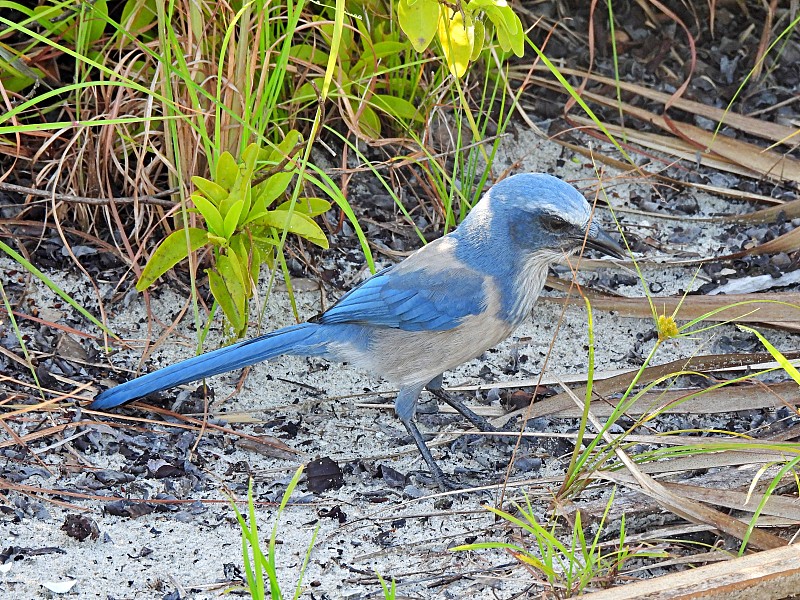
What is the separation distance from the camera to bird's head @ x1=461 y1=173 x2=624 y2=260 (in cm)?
324

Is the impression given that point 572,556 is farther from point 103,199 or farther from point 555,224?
point 103,199

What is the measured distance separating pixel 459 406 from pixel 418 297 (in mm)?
481

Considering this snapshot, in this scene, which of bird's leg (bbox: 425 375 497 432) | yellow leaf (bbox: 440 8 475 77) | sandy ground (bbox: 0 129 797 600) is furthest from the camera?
bird's leg (bbox: 425 375 497 432)

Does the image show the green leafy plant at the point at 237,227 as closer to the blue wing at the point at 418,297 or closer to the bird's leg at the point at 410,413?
the blue wing at the point at 418,297

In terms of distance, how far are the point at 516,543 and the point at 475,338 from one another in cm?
73

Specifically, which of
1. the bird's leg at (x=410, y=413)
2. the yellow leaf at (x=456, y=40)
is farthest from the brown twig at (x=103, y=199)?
the yellow leaf at (x=456, y=40)

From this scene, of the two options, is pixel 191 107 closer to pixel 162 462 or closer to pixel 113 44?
pixel 113 44

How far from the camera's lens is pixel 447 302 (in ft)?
10.9

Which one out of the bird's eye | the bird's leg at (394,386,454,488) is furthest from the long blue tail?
the bird's eye

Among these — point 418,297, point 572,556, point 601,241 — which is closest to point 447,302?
point 418,297

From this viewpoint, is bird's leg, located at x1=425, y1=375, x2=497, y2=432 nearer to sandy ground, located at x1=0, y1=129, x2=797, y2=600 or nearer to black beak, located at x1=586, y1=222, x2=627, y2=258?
sandy ground, located at x1=0, y1=129, x2=797, y2=600

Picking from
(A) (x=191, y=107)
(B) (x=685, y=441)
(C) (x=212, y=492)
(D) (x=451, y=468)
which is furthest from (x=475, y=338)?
(A) (x=191, y=107)

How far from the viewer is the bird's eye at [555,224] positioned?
325 cm

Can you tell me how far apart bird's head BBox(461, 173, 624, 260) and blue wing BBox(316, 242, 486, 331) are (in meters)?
0.17
